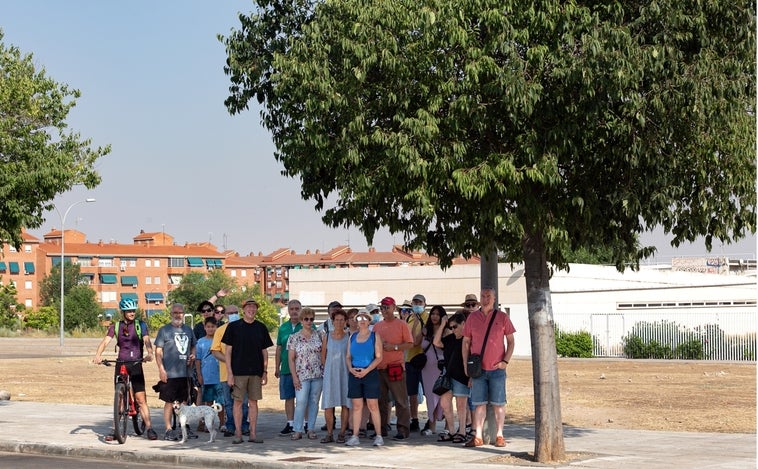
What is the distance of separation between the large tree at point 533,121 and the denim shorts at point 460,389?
1.64 m

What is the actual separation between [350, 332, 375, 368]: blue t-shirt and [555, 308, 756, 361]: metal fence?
34.5 m

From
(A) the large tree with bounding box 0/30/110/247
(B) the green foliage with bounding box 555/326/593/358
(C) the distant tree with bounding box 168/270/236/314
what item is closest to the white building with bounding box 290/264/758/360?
(B) the green foliage with bounding box 555/326/593/358

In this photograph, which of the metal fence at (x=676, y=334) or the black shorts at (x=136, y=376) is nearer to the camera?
the black shorts at (x=136, y=376)

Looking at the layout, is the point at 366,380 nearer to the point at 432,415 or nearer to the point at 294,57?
the point at 432,415

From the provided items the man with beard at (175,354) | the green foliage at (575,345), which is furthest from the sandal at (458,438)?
the green foliage at (575,345)

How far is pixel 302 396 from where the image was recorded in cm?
1623

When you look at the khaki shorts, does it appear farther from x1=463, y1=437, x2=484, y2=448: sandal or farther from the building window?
the building window

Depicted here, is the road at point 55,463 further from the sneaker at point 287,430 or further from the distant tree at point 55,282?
the distant tree at point 55,282

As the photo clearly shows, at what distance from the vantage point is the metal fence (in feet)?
157

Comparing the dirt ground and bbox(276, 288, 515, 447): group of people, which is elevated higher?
bbox(276, 288, 515, 447): group of people

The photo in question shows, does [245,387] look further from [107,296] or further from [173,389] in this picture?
[107,296]

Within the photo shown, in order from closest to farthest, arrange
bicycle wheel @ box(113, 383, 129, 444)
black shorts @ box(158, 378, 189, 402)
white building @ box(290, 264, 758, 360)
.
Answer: bicycle wheel @ box(113, 383, 129, 444) < black shorts @ box(158, 378, 189, 402) < white building @ box(290, 264, 758, 360)

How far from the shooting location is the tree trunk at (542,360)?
1384cm

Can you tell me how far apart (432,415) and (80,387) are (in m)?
17.7
